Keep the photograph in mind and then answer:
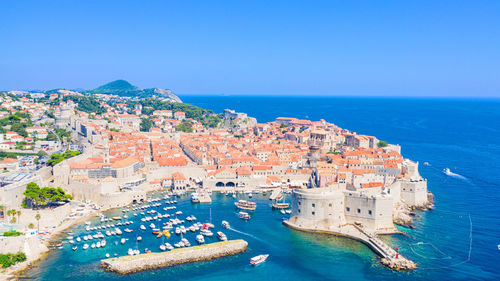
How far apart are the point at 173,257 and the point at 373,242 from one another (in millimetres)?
12796

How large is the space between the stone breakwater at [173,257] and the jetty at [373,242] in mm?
5843

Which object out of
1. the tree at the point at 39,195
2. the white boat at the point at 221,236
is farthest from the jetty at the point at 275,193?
the tree at the point at 39,195

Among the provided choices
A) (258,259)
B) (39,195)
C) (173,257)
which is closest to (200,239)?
(173,257)

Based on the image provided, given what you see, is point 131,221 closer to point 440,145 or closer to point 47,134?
point 47,134

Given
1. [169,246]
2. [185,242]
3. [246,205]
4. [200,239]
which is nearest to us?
[169,246]

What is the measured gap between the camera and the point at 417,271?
22.6m

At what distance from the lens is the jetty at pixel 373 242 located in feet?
75.5

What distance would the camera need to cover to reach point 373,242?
83.9 feet

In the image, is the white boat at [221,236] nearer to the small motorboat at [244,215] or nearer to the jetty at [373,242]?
the small motorboat at [244,215]

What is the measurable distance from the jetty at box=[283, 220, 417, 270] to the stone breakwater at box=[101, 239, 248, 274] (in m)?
5.84

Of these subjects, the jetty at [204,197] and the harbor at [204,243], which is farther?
the jetty at [204,197]

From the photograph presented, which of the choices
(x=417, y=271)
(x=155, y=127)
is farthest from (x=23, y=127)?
(x=417, y=271)

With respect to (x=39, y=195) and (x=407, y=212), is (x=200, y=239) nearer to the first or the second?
(x=39, y=195)

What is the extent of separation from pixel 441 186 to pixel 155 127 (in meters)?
49.4
